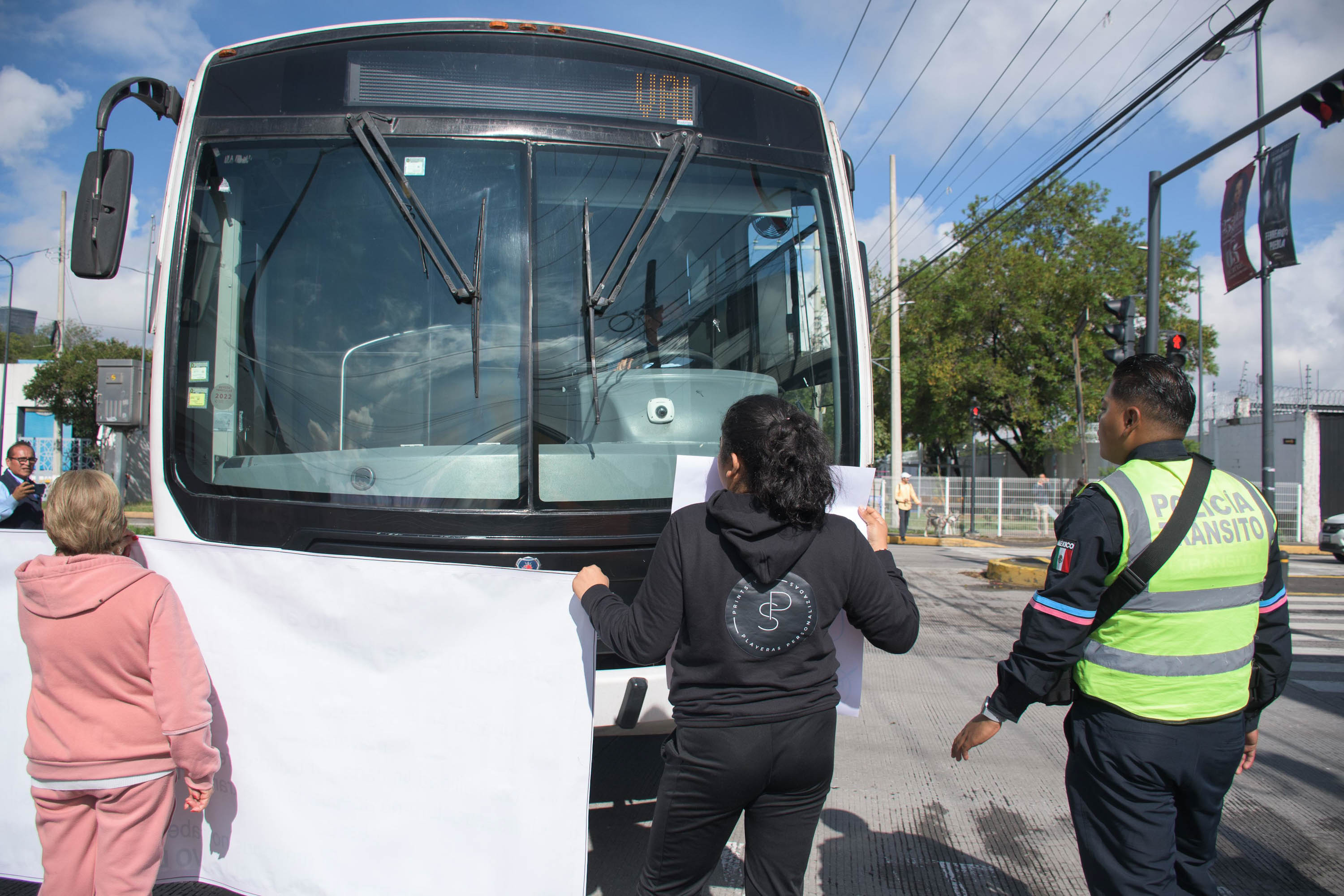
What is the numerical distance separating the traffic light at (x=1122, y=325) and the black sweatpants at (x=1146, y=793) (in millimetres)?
10052

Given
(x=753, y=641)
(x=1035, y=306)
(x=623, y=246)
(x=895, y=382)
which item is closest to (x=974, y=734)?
(x=753, y=641)

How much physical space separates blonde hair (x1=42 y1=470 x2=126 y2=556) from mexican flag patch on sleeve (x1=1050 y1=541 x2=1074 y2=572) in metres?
2.52

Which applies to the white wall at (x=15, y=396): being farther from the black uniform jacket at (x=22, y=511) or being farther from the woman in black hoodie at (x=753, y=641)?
the woman in black hoodie at (x=753, y=641)

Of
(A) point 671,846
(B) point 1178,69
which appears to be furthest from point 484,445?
(B) point 1178,69

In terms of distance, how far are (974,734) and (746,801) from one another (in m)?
0.74

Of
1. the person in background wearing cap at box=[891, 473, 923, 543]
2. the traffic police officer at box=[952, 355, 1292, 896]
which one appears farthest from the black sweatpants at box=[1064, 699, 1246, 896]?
the person in background wearing cap at box=[891, 473, 923, 543]

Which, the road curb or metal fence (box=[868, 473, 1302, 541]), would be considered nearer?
the road curb

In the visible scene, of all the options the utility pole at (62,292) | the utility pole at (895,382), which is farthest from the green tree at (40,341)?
the utility pole at (895,382)

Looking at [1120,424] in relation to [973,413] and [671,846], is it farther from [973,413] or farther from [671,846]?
[973,413]

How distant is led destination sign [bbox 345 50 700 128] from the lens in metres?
3.31

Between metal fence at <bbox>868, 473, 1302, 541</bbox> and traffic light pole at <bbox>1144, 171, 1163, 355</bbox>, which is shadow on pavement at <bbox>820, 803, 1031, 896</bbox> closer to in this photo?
traffic light pole at <bbox>1144, 171, 1163, 355</bbox>

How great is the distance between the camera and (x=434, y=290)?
3.23 m

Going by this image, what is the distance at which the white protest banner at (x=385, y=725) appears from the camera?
254 cm

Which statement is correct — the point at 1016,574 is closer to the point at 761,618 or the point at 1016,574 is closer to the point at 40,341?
the point at 761,618
